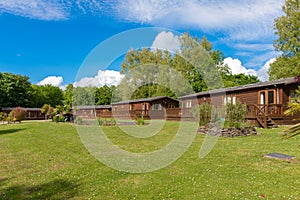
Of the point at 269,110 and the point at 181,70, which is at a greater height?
the point at 181,70

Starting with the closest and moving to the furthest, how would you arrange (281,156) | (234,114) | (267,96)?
(281,156), (234,114), (267,96)

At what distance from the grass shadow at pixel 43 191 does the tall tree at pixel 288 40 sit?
36.7 m

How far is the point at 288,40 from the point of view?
36344 mm

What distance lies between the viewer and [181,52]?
4653cm

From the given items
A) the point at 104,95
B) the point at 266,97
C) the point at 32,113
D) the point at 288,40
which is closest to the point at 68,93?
the point at 104,95

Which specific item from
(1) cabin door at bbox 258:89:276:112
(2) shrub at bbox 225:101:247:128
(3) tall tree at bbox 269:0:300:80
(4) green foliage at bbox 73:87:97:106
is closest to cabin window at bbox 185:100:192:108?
(1) cabin door at bbox 258:89:276:112

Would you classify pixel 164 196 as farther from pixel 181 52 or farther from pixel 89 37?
pixel 181 52

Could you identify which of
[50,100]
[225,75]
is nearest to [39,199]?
[225,75]

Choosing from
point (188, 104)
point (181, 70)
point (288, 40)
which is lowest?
point (188, 104)

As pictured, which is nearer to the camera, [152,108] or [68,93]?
[152,108]

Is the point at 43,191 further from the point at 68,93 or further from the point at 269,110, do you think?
the point at 68,93

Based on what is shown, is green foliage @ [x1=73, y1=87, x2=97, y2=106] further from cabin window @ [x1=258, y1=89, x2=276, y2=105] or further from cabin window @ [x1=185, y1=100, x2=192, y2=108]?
cabin window @ [x1=258, y1=89, x2=276, y2=105]

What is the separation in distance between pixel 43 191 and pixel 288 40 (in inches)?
1587

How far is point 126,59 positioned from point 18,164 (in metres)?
47.8
